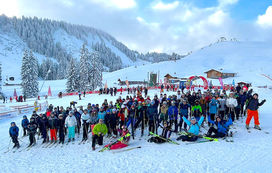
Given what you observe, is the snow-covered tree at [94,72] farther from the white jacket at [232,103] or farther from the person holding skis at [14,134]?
the white jacket at [232,103]

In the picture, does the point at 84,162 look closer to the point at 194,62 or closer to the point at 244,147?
the point at 244,147

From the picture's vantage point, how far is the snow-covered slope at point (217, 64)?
82375 millimetres

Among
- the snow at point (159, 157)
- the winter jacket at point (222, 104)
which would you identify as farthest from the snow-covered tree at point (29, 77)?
the winter jacket at point (222, 104)

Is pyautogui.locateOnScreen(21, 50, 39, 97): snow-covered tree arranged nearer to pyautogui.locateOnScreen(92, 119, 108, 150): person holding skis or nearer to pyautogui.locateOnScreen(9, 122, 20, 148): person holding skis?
pyautogui.locateOnScreen(9, 122, 20, 148): person holding skis

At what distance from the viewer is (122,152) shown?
863cm

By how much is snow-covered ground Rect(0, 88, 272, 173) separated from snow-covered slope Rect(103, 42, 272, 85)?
7076 centimetres

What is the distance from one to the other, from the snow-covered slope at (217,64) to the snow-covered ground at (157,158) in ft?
232

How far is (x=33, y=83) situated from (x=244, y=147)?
45377 millimetres

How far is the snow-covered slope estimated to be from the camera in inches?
3243

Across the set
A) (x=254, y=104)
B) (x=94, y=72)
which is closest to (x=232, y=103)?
(x=254, y=104)

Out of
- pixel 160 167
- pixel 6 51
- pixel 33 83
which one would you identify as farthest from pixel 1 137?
pixel 6 51

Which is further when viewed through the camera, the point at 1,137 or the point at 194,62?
the point at 194,62

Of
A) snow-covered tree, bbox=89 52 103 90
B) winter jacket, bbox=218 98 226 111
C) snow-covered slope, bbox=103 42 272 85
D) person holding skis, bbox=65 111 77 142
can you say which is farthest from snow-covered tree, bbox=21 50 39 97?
winter jacket, bbox=218 98 226 111

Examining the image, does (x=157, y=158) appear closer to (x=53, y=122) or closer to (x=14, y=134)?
(x=53, y=122)
